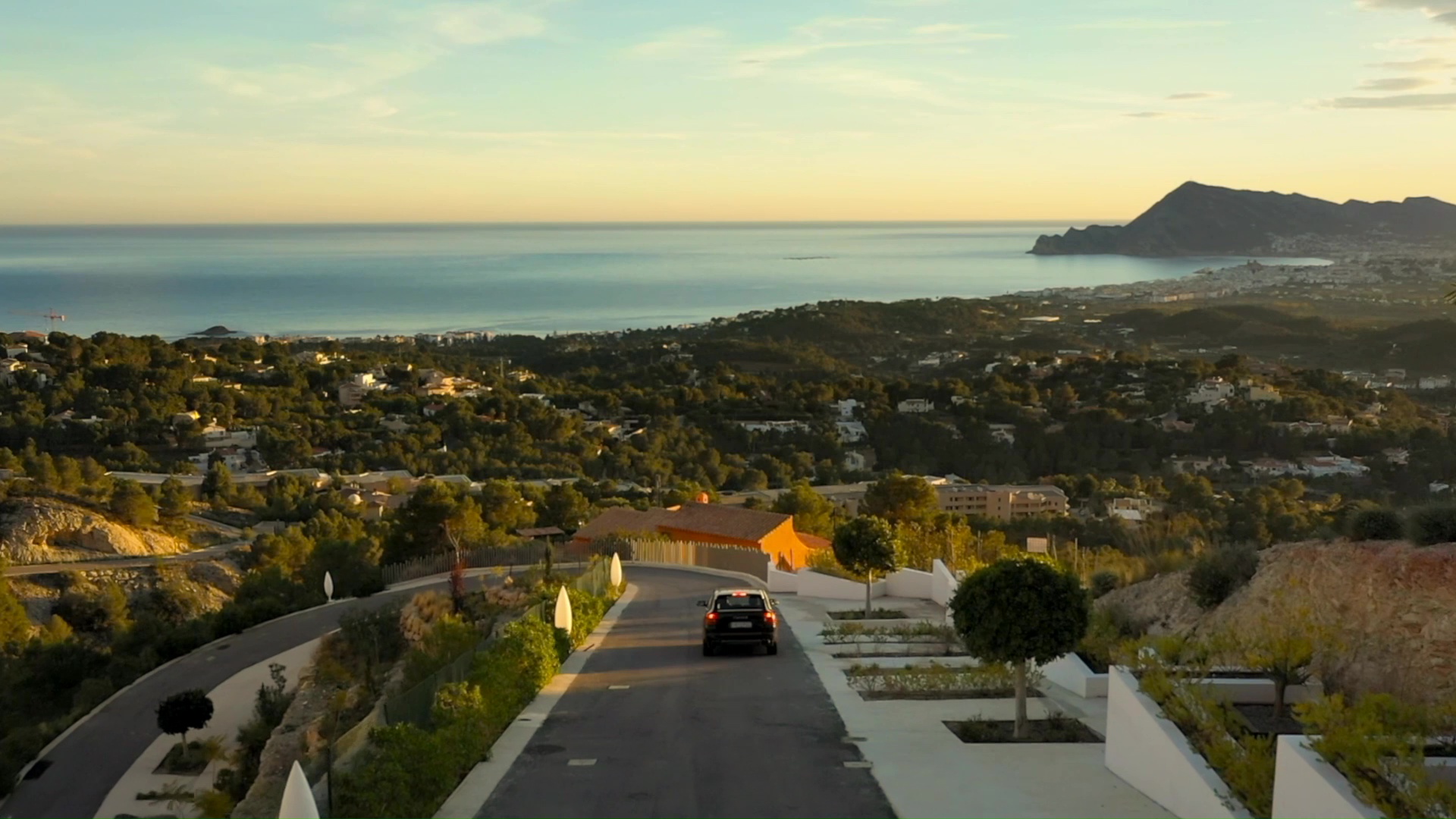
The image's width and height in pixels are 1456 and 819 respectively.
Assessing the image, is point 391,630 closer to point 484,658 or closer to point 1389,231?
point 484,658

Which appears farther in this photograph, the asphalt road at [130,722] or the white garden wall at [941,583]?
the white garden wall at [941,583]

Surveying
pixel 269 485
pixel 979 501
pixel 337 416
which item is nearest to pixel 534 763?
pixel 979 501

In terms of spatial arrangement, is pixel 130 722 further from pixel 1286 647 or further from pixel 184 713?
pixel 1286 647

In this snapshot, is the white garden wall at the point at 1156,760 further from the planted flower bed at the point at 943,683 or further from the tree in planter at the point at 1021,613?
the planted flower bed at the point at 943,683

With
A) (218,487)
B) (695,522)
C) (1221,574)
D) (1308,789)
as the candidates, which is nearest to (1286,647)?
(1308,789)

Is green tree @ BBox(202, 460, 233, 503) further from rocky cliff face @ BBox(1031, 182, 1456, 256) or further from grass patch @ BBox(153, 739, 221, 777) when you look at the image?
rocky cliff face @ BBox(1031, 182, 1456, 256)

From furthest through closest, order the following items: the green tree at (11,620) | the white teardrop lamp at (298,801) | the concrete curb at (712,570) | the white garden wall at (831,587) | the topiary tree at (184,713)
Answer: the green tree at (11,620) → the concrete curb at (712,570) → the white garden wall at (831,587) → the topiary tree at (184,713) → the white teardrop lamp at (298,801)

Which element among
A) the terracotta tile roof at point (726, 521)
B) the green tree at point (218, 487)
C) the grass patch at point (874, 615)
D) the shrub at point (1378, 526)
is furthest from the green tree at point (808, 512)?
the shrub at point (1378, 526)
